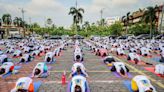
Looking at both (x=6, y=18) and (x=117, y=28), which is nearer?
(x=117, y=28)

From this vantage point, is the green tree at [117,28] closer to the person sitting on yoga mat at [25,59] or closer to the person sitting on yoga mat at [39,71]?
the person sitting on yoga mat at [25,59]

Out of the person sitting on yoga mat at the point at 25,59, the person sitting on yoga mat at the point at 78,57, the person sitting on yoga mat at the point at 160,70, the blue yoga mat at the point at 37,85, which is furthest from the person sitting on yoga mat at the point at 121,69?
the person sitting on yoga mat at the point at 25,59

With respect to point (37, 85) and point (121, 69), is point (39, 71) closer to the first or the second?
point (37, 85)

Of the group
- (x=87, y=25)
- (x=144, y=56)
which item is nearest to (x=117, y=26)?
(x=87, y=25)

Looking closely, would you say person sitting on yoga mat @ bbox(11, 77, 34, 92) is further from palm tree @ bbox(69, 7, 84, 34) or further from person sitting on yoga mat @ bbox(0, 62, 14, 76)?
palm tree @ bbox(69, 7, 84, 34)

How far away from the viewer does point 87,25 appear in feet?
418

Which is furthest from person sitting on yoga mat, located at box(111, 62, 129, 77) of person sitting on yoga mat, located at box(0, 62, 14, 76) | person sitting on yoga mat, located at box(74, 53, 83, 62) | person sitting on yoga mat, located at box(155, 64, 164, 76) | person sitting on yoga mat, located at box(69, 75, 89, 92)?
person sitting on yoga mat, located at box(0, 62, 14, 76)

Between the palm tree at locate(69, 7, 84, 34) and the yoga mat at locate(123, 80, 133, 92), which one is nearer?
the yoga mat at locate(123, 80, 133, 92)

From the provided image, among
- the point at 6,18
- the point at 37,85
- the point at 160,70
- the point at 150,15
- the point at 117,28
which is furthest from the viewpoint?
the point at 6,18

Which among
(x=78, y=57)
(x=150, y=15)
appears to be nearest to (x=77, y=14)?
(x=150, y=15)

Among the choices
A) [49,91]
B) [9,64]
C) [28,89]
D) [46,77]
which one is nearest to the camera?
[28,89]

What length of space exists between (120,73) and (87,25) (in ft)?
369

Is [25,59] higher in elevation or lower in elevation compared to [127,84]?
higher

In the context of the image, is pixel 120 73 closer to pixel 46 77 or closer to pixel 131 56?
pixel 46 77
